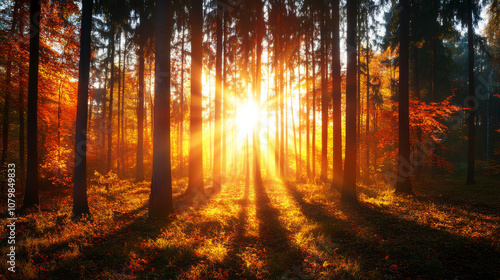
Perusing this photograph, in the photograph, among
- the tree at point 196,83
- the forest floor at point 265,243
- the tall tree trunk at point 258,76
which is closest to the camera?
the forest floor at point 265,243

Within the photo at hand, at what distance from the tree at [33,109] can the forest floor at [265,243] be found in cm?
76

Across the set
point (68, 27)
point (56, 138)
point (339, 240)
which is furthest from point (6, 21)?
point (339, 240)

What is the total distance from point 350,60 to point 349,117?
2428mm

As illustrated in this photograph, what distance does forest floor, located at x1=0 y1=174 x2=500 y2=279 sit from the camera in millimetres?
4070

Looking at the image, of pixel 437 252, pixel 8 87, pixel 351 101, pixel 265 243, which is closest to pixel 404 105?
pixel 351 101

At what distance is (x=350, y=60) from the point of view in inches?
368

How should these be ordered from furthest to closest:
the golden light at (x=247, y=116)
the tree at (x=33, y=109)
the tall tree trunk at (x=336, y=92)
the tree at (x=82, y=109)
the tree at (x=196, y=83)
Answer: the golden light at (x=247, y=116) → the tall tree trunk at (x=336, y=92) → the tree at (x=196, y=83) → the tree at (x=33, y=109) → the tree at (x=82, y=109)

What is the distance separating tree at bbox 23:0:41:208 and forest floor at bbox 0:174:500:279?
30.1 inches

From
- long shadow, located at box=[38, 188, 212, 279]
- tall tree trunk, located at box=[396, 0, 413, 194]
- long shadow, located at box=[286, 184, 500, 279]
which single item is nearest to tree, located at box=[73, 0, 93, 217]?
long shadow, located at box=[38, 188, 212, 279]

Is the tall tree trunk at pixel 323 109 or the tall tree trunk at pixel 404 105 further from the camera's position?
the tall tree trunk at pixel 323 109

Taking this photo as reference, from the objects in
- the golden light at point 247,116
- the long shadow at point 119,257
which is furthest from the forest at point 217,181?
the golden light at point 247,116

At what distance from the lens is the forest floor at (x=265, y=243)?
13.4 ft

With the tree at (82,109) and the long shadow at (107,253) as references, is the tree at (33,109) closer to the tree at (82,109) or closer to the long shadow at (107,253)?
the tree at (82,109)

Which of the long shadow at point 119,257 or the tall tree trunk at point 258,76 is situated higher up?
the tall tree trunk at point 258,76
